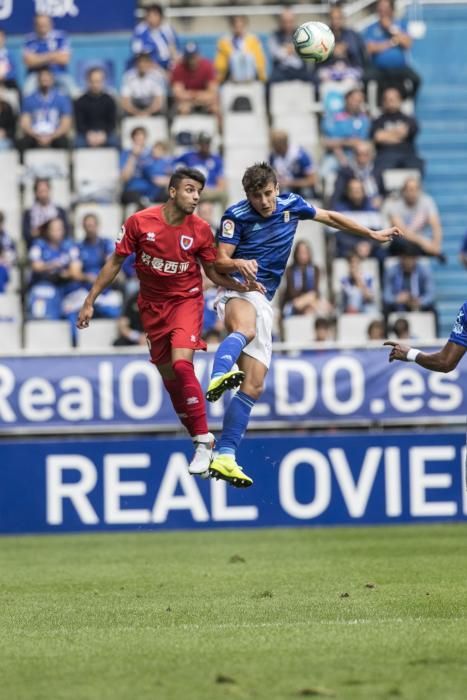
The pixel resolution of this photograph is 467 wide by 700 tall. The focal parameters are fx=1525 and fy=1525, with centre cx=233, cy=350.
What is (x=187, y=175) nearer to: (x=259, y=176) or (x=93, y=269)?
(x=259, y=176)

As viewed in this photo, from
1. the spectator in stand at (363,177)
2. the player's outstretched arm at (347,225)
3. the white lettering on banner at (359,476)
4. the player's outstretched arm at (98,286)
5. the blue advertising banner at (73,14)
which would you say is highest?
the blue advertising banner at (73,14)

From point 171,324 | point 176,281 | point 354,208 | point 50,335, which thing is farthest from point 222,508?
point 176,281

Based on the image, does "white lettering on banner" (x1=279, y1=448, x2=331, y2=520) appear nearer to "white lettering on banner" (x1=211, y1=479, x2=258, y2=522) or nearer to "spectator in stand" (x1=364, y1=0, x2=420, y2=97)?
"white lettering on banner" (x1=211, y1=479, x2=258, y2=522)

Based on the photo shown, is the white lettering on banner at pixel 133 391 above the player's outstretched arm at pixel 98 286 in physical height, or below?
below

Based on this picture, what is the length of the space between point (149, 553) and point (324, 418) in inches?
133

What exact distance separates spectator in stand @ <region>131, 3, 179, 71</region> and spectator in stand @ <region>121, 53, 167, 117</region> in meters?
0.27

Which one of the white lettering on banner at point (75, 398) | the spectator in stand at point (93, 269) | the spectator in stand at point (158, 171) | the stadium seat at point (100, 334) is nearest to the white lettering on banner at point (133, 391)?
the white lettering on banner at point (75, 398)

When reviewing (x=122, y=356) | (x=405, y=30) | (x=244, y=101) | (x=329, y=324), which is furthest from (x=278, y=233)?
(x=405, y=30)

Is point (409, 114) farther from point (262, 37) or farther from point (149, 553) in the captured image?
point (149, 553)

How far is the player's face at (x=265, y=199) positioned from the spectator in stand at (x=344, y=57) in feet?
35.4

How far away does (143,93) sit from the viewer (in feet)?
70.5

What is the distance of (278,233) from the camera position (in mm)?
11375

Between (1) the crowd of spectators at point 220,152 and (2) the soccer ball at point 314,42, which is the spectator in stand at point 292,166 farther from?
(2) the soccer ball at point 314,42

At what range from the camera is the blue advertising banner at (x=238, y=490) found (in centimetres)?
1644
